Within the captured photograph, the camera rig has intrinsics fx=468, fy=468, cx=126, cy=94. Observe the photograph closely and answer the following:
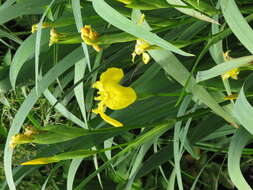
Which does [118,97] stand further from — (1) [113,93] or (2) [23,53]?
(2) [23,53]

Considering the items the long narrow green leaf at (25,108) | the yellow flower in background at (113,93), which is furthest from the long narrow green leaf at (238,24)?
the long narrow green leaf at (25,108)

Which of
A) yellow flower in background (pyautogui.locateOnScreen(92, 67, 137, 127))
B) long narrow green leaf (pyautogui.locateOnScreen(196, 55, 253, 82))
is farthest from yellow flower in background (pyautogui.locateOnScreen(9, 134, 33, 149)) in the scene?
long narrow green leaf (pyautogui.locateOnScreen(196, 55, 253, 82))

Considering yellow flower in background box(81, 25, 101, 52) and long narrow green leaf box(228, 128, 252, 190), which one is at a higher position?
yellow flower in background box(81, 25, 101, 52)

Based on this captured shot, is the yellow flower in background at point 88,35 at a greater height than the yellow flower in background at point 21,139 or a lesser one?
greater

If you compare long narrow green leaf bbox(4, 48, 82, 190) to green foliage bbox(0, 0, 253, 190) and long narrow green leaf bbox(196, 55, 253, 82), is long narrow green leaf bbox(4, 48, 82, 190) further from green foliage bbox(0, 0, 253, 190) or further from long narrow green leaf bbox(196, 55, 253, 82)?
long narrow green leaf bbox(196, 55, 253, 82)

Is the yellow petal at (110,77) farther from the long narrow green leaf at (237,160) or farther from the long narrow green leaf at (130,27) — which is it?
the long narrow green leaf at (237,160)

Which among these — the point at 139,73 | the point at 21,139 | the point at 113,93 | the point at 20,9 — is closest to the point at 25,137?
the point at 21,139

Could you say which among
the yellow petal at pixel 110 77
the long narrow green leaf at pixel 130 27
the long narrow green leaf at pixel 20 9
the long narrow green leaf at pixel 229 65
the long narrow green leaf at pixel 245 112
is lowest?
the long narrow green leaf at pixel 245 112

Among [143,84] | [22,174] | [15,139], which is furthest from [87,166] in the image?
[15,139]

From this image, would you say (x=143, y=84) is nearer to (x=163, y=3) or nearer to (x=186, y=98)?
(x=186, y=98)
